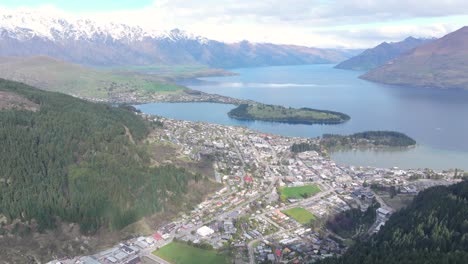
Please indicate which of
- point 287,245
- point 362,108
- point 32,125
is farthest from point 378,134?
point 32,125

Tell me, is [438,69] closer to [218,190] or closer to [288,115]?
[288,115]

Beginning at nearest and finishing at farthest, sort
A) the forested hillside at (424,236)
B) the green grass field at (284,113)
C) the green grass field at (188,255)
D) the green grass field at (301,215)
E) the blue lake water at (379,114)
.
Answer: the forested hillside at (424,236), the green grass field at (188,255), the green grass field at (301,215), the blue lake water at (379,114), the green grass field at (284,113)

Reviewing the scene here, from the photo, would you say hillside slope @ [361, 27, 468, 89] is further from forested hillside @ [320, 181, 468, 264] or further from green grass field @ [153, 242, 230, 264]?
green grass field @ [153, 242, 230, 264]

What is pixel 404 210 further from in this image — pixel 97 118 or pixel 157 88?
pixel 157 88

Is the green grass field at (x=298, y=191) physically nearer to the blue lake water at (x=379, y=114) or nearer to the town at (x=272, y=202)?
the town at (x=272, y=202)

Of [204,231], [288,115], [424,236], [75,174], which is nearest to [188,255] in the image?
[204,231]

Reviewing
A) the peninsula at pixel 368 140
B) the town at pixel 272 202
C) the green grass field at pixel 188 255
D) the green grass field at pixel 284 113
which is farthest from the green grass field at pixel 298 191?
the green grass field at pixel 284 113

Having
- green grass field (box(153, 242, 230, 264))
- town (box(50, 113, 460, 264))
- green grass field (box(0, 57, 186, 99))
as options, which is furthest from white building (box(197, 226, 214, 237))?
green grass field (box(0, 57, 186, 99))
